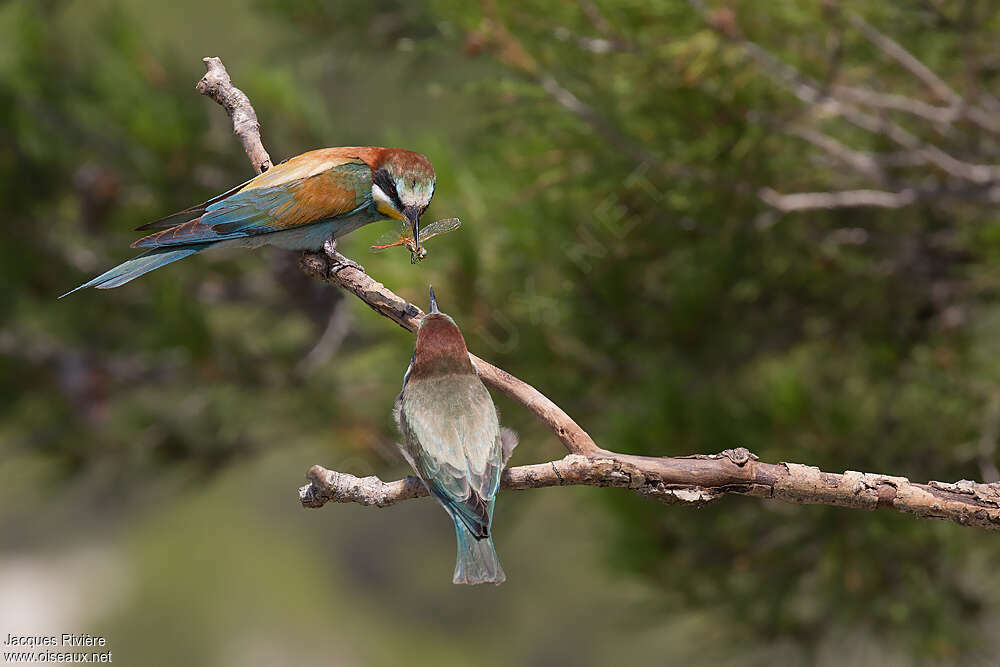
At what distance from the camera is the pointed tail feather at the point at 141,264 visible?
0.68 m

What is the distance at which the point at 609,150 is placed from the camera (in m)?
1.47

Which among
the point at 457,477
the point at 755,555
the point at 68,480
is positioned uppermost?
the point at 457,477

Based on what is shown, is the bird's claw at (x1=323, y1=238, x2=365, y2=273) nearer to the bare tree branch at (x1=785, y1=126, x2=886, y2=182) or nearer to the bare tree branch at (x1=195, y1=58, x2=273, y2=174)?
the bare tree branch at (x1=195, y1=58, x2=273, y2=174)

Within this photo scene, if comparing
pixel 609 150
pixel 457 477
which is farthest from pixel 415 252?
pixel 609 150

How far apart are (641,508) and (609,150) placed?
571 mm

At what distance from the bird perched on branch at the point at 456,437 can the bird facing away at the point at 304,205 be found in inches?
4.4

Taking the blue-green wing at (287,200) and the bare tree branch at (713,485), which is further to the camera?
the blue-green wing at (287,200)

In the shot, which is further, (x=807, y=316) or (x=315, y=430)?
(x=315, y=430)

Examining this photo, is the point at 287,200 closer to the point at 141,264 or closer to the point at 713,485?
the point at 141,264

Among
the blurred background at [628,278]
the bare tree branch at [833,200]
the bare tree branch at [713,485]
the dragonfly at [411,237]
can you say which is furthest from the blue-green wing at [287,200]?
the bare tree branch at [833,200]

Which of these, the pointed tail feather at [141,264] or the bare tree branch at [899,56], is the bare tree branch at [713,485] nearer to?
the pointed tail feather at [141,264]

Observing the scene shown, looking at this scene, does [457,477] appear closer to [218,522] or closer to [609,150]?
[609,150]

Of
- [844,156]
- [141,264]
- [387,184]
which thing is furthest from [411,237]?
[844,156]

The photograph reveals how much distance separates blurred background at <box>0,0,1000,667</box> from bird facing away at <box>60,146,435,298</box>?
54 centimetres
